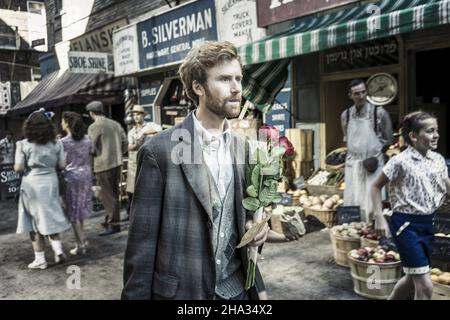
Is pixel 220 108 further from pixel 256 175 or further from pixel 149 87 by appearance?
pixel 149 87

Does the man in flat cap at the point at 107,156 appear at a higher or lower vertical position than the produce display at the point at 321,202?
higher

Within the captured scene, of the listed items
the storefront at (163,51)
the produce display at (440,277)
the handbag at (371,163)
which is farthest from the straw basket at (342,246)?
the storefront at (163,51)

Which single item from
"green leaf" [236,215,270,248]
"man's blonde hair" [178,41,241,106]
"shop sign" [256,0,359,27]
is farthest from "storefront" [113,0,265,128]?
"green leaf" [236,215,270,248]

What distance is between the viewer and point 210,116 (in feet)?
6.25

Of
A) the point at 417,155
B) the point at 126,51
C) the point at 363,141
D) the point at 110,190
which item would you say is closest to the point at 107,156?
the point at 110,190

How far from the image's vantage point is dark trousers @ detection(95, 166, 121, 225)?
714 centimetres

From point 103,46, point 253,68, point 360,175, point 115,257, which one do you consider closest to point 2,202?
point 103,46

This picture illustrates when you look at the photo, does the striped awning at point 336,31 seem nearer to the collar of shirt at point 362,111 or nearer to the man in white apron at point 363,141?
the man in white apron at point 363,141

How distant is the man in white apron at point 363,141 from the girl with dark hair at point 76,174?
3.70 meters

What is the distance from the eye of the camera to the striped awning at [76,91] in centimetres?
1387

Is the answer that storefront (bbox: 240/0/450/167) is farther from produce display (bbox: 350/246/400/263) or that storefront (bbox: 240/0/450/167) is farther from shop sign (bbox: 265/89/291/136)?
produce display (bbox: 350/246/400/263)

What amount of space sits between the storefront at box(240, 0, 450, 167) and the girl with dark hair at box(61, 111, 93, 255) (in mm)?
2862

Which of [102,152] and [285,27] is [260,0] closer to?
[285,27]

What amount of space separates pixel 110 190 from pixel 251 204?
18.8 feet
